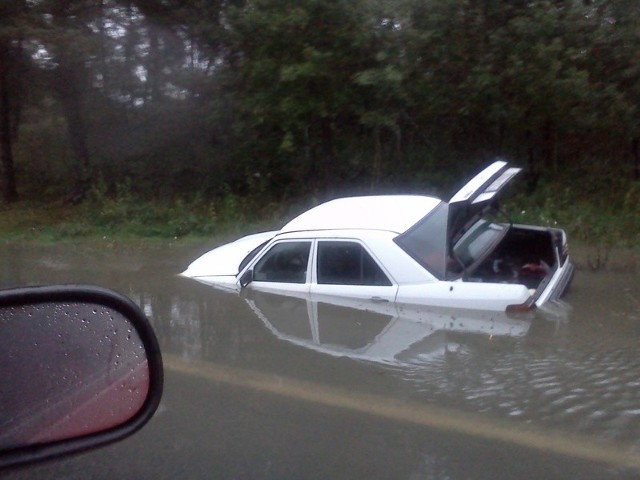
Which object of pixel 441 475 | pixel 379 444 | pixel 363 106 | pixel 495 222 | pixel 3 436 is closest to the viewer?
pixel 3 436

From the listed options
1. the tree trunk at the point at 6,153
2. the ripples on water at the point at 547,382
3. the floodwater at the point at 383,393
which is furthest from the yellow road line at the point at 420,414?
the tree trunk at the point at 6,153

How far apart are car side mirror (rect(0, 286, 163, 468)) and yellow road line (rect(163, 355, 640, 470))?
2350 mm

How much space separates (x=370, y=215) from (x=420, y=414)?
127 inches

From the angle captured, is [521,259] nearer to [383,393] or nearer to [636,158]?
[383,393]

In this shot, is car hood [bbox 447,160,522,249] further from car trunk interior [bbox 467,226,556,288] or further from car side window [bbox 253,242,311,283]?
car side window [bbox 253,242,311,283]

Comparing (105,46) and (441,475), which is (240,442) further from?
(105,46)

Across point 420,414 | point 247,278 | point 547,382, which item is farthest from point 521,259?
point 420,414

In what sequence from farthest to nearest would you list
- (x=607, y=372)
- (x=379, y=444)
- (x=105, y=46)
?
(x=105, y=46) → (x=607, y=372) → (x=379, y=444)

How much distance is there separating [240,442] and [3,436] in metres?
2.25

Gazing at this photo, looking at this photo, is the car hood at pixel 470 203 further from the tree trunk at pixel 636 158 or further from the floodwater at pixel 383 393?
the tree trunk at pixel 636 158

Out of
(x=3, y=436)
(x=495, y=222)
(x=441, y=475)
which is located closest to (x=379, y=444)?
(x=441, y=475)

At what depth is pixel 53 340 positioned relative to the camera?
3.55 meters

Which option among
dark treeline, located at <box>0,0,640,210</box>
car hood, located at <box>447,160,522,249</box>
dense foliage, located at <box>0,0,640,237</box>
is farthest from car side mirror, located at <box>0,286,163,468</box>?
dark treeline, located at <box>0,0,640,210</box>

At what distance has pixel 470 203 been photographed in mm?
7848
